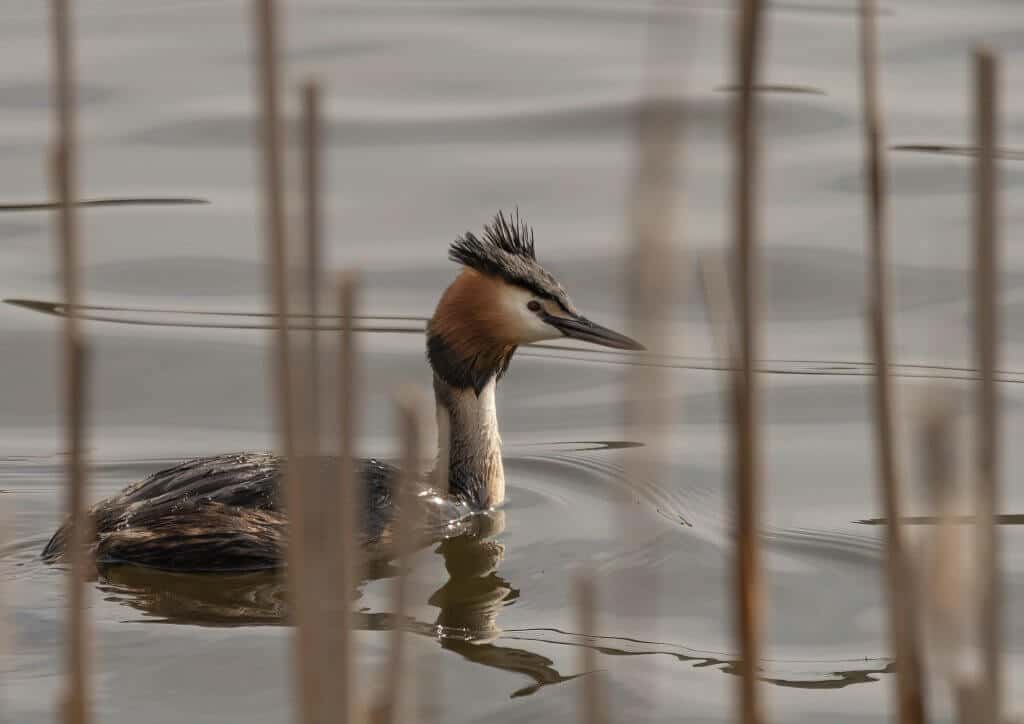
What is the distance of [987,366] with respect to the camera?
7.49ft

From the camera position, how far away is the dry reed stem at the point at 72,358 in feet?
7.66

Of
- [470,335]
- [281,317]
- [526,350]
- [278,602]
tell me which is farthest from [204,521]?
[281,317]

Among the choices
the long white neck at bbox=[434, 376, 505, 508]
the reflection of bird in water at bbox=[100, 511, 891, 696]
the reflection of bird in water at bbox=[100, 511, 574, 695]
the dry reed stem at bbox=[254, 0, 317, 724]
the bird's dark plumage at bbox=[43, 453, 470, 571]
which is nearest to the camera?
the dry reed stem at bbox=[254, 0, 317, 724]

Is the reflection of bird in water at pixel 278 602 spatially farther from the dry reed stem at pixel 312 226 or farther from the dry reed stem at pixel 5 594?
the dry reed stem at pixel 312 226

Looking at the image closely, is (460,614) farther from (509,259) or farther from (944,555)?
(944,555)

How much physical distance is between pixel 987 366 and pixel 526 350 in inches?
265

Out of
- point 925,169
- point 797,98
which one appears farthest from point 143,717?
point 797,98

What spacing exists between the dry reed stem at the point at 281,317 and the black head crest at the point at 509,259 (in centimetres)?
477

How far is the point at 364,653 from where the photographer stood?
5309 millimetres

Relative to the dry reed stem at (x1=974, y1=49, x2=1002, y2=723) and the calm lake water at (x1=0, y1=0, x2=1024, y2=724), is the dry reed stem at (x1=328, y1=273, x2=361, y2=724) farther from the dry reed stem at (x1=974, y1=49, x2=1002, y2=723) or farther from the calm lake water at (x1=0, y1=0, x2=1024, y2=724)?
the dry reed stem at (x1=974, y1=49, x2=1002, y2=723)

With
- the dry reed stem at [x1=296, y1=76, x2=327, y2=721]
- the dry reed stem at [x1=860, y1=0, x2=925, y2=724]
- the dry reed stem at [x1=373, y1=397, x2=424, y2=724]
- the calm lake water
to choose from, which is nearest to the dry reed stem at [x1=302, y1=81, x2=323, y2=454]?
the dry reed stem at [x1=296, y1=76, x2=327, y2=721]

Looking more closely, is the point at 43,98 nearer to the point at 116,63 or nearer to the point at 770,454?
the point at 116,63

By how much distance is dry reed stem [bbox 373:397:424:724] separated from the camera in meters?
2.28

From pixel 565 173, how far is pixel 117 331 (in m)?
2.94
